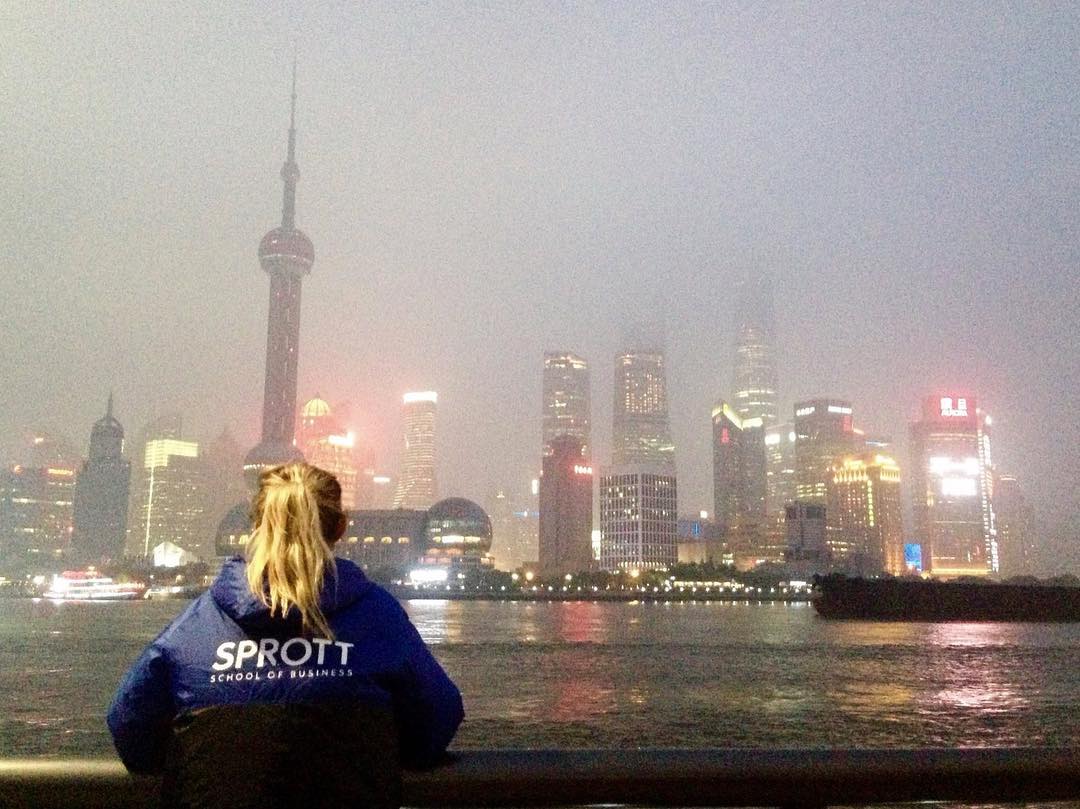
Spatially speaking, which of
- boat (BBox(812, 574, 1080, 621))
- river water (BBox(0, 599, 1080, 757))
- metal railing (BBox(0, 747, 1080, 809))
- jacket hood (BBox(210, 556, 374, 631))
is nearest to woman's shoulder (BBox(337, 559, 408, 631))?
jacket hood (BBox(210, 556, 374, 631))

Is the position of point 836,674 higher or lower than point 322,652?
lower

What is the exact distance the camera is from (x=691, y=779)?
341 centimetres

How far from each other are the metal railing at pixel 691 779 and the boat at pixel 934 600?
127014 mm

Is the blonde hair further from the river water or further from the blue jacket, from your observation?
the river water

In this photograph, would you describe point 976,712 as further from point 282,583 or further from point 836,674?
point 282,583

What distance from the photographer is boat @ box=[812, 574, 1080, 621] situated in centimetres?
12281

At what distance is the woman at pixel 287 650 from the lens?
3.05 meters

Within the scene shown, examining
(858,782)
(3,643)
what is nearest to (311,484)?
(858,782)

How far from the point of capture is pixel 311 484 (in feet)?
11.1

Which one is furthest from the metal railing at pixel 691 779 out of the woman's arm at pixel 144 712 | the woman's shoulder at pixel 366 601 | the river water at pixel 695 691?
the river water at pixel 695 691

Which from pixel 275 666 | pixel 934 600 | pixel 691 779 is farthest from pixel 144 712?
pixel 934 600

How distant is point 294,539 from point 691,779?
1.56 metres

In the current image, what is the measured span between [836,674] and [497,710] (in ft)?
68.4

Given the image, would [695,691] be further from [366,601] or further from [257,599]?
[257,599]
